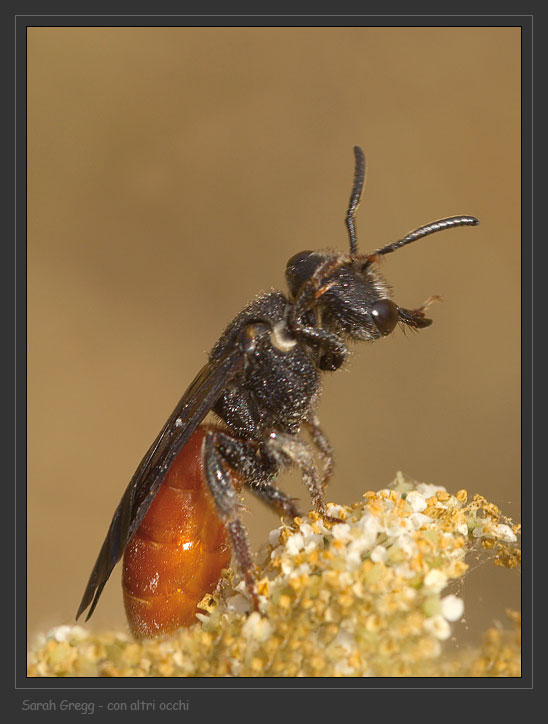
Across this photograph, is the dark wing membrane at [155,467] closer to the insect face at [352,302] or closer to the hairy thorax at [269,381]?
the hairy thorax at [269,381]

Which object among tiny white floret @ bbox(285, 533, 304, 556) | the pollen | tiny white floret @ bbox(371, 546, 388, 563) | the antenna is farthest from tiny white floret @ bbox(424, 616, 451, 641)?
the antenna

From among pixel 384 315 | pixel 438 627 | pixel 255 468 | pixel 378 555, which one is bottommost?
pixel 438 627

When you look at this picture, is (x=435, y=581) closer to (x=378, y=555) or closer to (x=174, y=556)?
(x=378, y=555)

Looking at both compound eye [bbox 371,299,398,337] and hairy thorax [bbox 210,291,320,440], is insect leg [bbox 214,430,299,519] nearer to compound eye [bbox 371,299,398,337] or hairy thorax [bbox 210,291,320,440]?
hairy thorax [bbox 210,291,320,440]

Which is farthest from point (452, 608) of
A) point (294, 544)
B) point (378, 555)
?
point (294, 544)

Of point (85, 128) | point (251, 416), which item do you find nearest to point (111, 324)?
point (85, 128)
